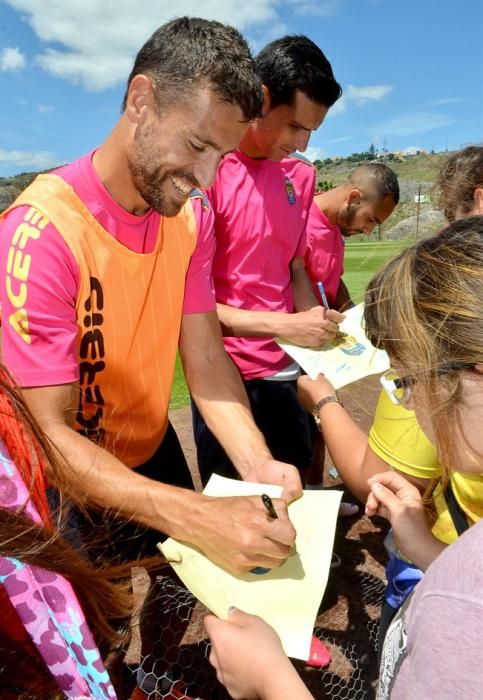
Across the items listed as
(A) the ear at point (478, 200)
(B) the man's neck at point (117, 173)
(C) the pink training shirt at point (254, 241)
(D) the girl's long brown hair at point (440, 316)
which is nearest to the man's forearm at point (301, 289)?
(C) the pink training shirt at point (254, 241)

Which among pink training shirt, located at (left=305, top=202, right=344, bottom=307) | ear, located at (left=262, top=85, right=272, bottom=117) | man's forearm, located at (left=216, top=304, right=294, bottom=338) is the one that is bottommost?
man's forearm, located at (left=216, top=304, right=294, bottom=338)

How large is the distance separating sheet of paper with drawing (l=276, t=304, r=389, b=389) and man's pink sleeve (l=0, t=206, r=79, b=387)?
118 centimetres

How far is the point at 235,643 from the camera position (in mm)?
1254

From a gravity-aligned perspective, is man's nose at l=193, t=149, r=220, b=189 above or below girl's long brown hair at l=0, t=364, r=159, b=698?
above

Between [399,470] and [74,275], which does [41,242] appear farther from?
[399,470]

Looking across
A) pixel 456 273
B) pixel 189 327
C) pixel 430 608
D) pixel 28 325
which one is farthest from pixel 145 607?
pixel 456 273

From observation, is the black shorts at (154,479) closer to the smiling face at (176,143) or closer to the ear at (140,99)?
the smiling face at (176,143)

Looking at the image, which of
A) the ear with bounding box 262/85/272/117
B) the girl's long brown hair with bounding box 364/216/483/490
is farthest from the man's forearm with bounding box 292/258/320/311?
the girl's long brown hair with bounding box 364/216/483/490

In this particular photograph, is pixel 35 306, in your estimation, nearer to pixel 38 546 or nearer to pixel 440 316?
pixel 38 546

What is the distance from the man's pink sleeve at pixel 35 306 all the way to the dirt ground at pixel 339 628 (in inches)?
39.4

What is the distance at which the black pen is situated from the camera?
55.7 inches

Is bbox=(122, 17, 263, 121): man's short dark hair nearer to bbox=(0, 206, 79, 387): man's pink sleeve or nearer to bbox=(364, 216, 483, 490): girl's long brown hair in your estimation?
bbox=(0, 206, 79, 387): man's pink sleeve

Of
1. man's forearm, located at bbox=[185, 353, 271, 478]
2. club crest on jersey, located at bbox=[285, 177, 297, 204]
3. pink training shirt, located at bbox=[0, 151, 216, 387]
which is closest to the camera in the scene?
pink training shirt, located at bbox=[0, 151, 216, 387]

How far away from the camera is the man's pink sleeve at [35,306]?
1452 millimetres
